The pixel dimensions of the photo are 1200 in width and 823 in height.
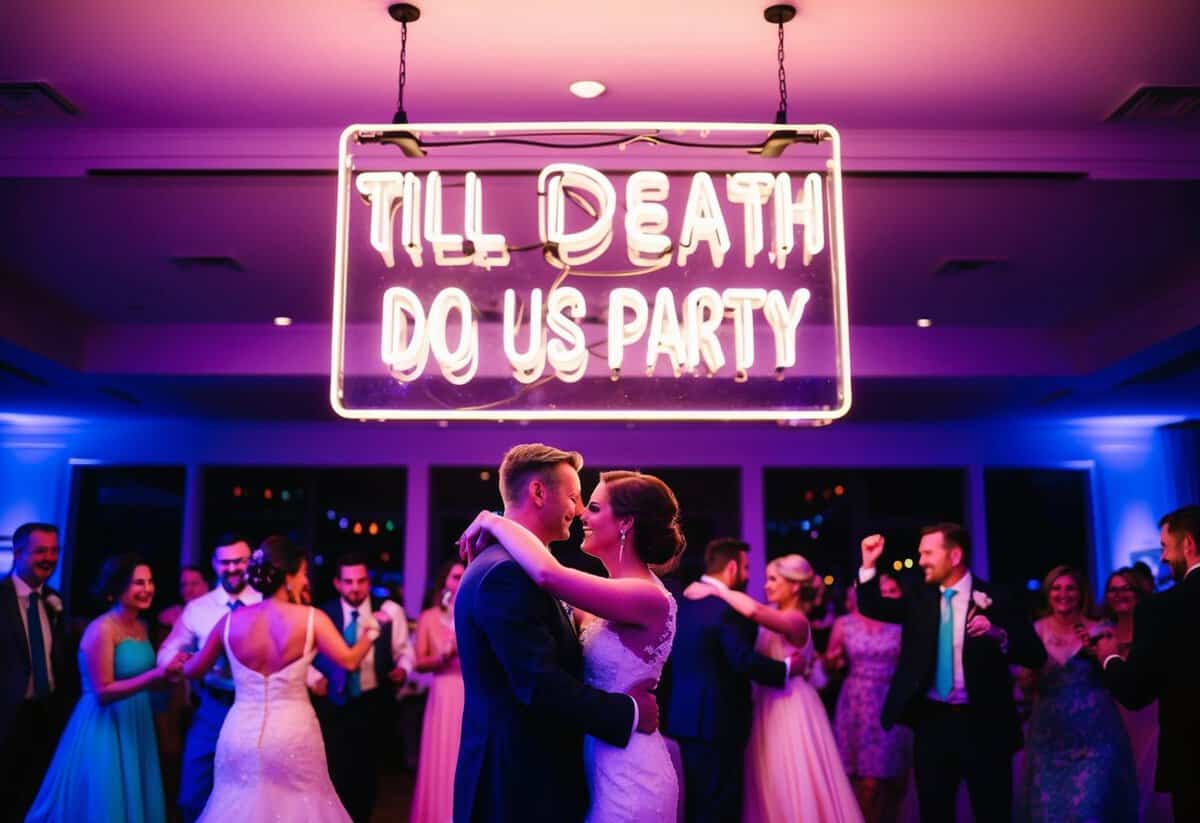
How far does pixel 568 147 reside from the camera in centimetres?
345

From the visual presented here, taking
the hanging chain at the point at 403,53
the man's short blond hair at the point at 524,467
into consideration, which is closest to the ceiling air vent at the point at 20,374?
the hanging chain at the point at 403,53

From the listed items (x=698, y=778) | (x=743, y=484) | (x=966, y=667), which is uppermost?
(x=743, y=484)

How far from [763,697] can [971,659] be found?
1204 mm

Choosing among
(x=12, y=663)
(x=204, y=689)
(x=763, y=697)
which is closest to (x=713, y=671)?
(x=763, y=697)

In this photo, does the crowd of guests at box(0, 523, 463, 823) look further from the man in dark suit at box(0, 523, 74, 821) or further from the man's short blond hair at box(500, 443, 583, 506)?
the man's short blond hair at box(500, 443, 583, 506)

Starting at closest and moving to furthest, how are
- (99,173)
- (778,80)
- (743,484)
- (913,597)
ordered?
(778,80) → (99,173) → (913,597) → (743,484)

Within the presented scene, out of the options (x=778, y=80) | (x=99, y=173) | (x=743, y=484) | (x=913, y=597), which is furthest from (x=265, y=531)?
(x=778, y=80)

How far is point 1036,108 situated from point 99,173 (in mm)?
3961

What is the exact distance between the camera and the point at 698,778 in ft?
17.2

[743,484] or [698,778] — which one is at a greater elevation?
[743,484]

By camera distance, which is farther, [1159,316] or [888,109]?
[1159,316]

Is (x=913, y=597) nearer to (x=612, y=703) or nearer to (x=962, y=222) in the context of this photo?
(x=962, y=222)

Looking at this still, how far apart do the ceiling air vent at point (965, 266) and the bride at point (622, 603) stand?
4069 mm

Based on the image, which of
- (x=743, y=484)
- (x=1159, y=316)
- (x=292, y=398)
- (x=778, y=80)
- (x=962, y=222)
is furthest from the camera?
(x=743, y=484)
